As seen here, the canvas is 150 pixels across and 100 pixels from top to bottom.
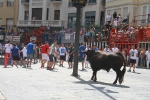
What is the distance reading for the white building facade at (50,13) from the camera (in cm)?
4844

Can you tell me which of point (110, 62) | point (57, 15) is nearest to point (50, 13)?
point (57, 15)

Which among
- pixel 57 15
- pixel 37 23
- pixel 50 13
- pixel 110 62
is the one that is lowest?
pixel 110 62

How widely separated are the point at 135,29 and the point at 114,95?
18.1 meters

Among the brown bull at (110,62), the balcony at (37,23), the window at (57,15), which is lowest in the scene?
the brown bull at (110,62)

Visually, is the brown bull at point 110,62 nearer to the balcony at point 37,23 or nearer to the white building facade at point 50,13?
the white building facade at point 50,13

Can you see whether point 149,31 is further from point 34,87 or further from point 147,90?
point 34,87

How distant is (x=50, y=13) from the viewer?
179ft

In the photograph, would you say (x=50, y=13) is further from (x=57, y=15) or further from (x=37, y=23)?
(x=37, y=23)

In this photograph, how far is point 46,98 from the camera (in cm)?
976

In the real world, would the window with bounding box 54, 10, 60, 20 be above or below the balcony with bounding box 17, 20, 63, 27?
above

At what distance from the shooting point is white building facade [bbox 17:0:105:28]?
159 feet

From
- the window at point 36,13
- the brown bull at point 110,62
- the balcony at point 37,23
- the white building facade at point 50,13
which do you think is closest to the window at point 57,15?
the white building facade at point 50,13

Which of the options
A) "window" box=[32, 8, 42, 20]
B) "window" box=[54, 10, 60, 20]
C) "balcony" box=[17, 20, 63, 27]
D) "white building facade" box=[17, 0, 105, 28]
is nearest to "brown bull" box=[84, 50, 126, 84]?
"white building facade" box=[17, 0, 105, 28]

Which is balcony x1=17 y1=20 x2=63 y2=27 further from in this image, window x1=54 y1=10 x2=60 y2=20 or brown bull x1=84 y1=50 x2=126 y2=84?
brown bull x1=84 y1=50 x2=126 y2=84
